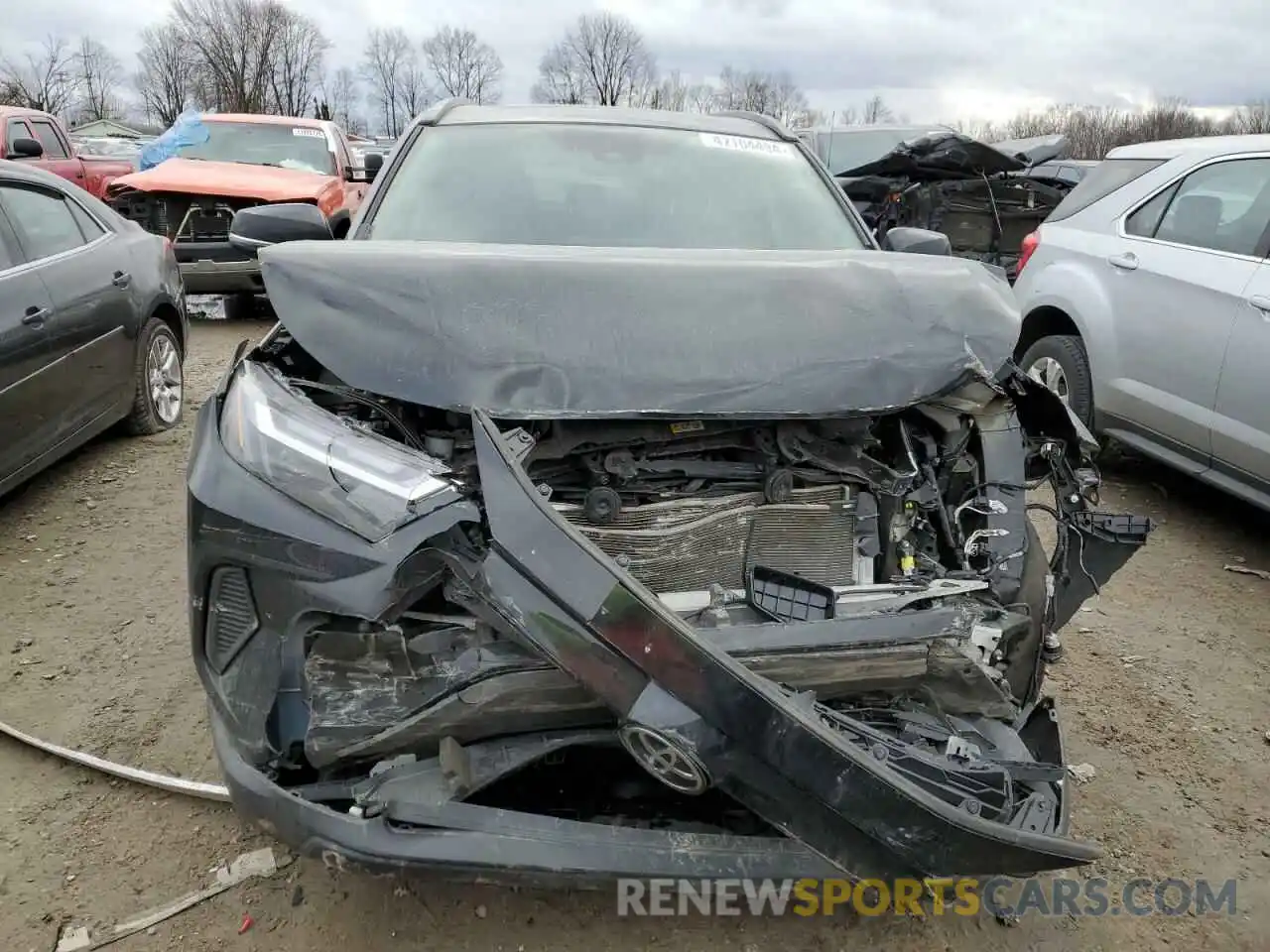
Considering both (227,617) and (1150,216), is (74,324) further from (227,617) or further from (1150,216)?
(1150,216)

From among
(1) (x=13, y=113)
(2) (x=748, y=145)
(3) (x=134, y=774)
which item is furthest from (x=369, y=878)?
(1) (x=13, y=113)

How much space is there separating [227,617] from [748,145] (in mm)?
2655

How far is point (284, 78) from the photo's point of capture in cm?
6056

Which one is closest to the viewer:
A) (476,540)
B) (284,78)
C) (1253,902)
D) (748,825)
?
(476,540)

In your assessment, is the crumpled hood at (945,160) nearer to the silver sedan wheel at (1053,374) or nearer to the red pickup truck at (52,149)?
the silver sedan wheel at (1053,374)

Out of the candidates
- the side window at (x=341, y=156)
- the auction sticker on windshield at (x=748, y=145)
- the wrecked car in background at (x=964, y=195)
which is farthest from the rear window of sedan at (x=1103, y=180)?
the side window at (x=341, y=156)

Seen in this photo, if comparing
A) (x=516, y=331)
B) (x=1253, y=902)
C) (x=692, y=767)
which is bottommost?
(x=1253, y=902)

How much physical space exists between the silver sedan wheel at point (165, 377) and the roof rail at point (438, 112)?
2.47m

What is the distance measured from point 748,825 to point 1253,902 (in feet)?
4.63

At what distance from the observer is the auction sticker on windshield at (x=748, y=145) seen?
3.47 metres

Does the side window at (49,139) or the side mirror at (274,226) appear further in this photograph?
the side window at (49,139)

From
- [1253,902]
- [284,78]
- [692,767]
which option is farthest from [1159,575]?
[284,78]

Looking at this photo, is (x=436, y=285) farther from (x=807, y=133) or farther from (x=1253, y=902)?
(x=807, y=133)

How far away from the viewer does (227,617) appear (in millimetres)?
1824
